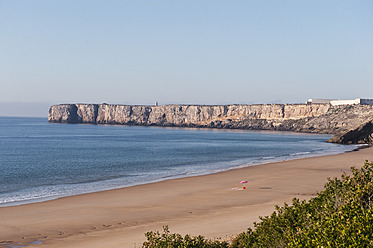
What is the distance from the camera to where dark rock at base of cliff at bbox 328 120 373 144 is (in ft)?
291

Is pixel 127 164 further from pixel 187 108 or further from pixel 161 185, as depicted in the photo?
pixel 187 108

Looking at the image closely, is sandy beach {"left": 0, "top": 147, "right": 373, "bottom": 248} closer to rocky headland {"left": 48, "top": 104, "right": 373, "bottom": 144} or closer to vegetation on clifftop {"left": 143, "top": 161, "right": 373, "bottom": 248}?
vegetation on clifftop {"left": 143, "top": 161, "right": 373, "bottom": 248}

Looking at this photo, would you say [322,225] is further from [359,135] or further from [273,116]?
[273,116]

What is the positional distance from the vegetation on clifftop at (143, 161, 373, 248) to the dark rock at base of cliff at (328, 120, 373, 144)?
82.2 meters

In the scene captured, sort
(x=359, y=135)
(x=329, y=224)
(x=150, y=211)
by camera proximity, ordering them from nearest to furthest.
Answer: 1. (x=329, y=224)
2. (x=150, y=211)
3. (x=359, y=135)

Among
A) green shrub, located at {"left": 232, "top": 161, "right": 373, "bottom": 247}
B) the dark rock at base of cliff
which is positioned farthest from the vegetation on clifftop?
the dark rock at base of cliff

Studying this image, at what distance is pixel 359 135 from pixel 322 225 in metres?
88.4

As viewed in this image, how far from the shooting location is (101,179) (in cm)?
3928

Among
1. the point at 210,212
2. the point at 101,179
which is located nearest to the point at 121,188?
the point at 101,179

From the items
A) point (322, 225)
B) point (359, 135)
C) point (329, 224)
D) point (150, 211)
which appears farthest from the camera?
point (359, 135)

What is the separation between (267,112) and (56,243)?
15661 centimetres

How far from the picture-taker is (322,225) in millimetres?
8156

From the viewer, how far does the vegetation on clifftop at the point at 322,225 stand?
7355 mm

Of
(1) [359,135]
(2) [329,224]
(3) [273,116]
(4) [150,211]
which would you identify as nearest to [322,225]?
(2) [329,224]
